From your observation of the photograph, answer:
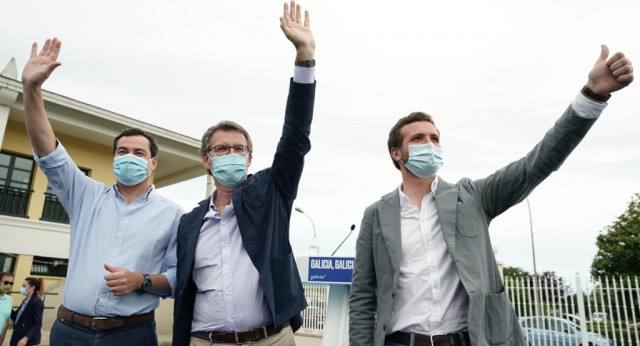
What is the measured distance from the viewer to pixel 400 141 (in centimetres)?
268

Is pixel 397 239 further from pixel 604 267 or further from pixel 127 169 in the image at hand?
pixel 604 267

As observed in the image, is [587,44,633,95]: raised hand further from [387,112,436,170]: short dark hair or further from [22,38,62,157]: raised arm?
[22,38,62,157]: raised arm

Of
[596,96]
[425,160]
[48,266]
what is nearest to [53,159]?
[425,160]

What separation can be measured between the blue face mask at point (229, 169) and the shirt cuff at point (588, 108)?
1.79 m

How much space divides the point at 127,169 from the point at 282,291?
1.34 metres

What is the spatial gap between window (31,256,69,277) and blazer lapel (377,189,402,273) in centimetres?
1328

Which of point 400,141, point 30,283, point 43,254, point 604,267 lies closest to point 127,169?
point 400,141

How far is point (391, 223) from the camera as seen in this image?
2432 millimetres

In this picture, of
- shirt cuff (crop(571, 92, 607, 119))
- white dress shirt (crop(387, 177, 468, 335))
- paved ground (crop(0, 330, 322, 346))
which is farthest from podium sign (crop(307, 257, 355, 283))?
paved ground (crop(0, 330, 322, 346))

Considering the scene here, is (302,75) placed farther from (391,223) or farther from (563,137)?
(563,137)

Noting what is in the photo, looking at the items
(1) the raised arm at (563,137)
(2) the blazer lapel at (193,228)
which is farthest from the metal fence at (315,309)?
(1) the raised arm at (563,137)

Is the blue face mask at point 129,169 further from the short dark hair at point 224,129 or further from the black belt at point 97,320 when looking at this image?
the black belt at point 97,320

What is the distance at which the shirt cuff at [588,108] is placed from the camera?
1935mm

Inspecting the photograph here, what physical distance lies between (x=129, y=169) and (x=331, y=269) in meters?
2.19
